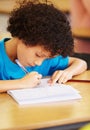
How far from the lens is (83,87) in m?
1.42

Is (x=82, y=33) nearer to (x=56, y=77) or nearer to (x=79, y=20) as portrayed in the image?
(x=79, y=20)

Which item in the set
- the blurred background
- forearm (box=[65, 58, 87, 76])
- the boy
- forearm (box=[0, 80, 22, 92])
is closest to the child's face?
the boy

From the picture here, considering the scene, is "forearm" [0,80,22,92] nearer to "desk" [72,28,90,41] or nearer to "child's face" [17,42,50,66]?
"child's face" [17,42,50,66]

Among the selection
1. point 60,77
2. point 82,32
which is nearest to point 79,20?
point 82,32

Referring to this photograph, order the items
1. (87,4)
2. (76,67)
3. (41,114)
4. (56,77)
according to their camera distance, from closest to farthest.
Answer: (41,114)
(56,77)
(76,67)
(87,4)

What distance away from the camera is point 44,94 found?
125 centimetres

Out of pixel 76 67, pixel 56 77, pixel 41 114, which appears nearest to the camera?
pixel 41 114

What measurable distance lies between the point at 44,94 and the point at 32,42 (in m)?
0.24

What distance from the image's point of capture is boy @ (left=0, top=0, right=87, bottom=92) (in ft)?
4.30

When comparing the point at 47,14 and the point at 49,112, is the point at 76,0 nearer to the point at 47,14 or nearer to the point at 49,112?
the point at 47,14

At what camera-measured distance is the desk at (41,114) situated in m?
1.02

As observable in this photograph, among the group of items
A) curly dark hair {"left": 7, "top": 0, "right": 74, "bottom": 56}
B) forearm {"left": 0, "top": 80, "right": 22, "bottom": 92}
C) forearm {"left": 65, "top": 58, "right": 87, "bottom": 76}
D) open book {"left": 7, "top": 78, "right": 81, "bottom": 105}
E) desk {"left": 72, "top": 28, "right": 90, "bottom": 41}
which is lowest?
desk {"left": 72, "top": 28, "right": 90, "bottom": 41}

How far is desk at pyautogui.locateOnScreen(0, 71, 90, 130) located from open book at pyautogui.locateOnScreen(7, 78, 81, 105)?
0.08 feet

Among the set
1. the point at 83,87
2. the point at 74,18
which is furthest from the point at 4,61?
the point at 74,18
